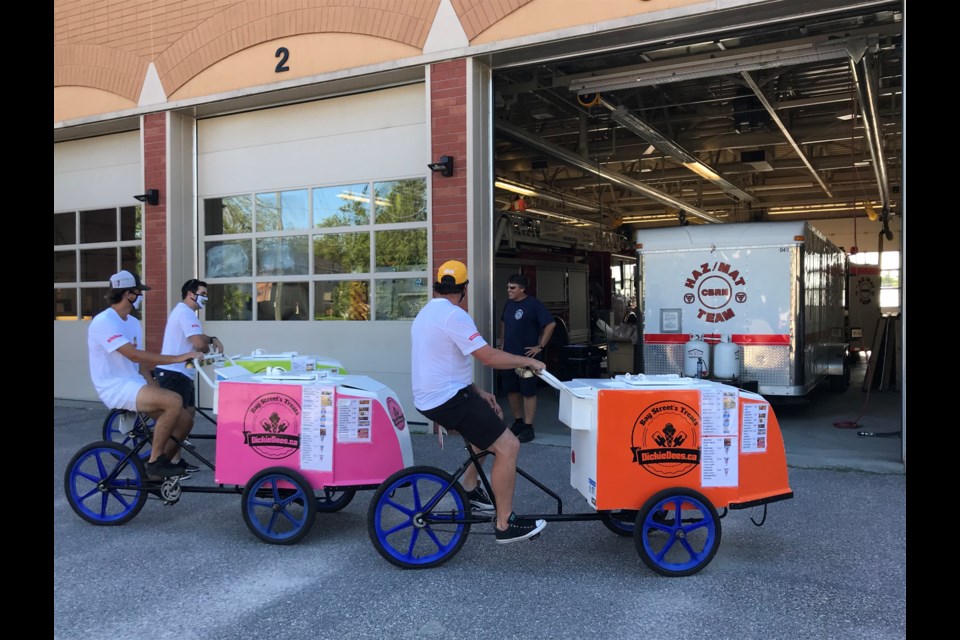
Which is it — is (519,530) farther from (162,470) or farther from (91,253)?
(91,253)

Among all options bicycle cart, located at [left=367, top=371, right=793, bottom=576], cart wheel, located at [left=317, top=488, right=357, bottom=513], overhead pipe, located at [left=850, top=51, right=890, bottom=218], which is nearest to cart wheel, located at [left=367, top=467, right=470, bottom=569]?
bicycle cart, located at [left=367, top=371, right=793, bottom=576]

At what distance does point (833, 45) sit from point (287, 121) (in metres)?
7.09

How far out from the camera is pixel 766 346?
9.53 metres

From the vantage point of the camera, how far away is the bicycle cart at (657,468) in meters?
4.44

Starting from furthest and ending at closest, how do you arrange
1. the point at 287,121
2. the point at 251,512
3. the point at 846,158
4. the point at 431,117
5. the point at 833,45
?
the point at 846,158 → the point at 287,121 → the point at 431,117 → the point at 833,45 → the point at 251,512

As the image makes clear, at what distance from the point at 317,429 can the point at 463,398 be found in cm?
110

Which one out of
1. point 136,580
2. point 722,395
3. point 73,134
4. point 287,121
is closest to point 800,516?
point 722,395

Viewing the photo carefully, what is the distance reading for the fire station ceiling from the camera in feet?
29.5

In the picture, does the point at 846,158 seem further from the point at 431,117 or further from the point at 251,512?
the point at 251,512

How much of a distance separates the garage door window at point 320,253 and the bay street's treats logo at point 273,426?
15.2ft

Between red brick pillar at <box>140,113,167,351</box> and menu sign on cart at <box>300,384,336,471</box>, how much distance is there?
6.96 metres

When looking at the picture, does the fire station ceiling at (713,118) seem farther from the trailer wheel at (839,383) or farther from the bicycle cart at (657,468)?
the bicycle cart at (657,468)

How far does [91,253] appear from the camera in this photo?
12.6 meters

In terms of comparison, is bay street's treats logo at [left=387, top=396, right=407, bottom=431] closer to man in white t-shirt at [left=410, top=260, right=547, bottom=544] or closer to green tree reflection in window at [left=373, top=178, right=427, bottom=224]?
man in white t-shirt at [left=410, top=260, right=547, bottom=544]
